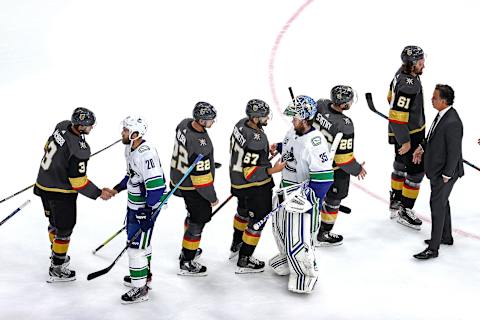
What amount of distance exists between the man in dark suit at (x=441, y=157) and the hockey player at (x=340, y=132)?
0.51 metres

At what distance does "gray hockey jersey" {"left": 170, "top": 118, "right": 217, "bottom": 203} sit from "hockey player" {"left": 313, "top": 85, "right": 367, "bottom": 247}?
0.91 meters

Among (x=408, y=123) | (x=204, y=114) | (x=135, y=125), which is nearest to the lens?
(x=135, y=125)

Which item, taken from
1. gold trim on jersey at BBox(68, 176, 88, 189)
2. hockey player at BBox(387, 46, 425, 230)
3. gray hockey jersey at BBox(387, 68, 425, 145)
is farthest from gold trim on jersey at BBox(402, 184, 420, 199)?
gold trim on jersey at BBox(68, 176, 88, 189)

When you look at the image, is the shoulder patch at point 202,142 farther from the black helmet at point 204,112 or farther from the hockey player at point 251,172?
the hockey player at point 251,172

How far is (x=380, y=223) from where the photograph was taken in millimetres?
7016

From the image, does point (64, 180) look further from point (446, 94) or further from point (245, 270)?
point (446, 94)

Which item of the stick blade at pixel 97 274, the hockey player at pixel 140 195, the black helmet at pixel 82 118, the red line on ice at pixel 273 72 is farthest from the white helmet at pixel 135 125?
the red line on ice at pixel 273 72

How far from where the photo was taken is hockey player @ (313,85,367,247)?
6180mm

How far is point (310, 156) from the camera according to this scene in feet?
18.6

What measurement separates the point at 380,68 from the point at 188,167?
4150 mm

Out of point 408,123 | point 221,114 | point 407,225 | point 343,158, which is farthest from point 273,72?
point 343,158

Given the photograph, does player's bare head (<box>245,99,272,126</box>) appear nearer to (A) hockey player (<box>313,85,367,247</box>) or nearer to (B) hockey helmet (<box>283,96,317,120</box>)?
(B) hockey helmet (<box>283,96,317,120</box>)

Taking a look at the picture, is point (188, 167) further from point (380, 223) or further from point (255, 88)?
point (255, 88)

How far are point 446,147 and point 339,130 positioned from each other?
0.77m
